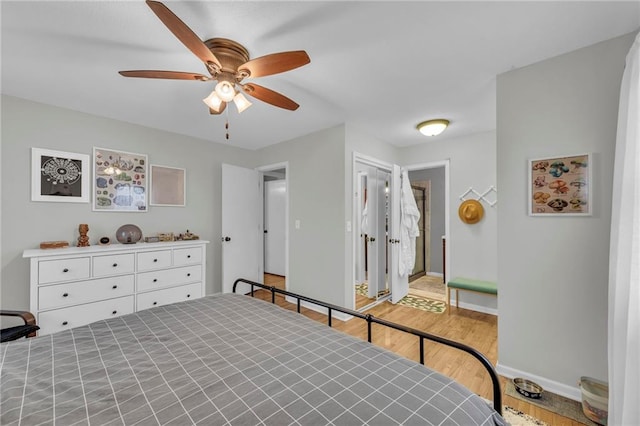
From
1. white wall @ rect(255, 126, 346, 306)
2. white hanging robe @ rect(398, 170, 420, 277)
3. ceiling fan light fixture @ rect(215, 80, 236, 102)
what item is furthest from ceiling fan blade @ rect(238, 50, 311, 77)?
white hanging robe @ rect(398, 170, 420, 277)

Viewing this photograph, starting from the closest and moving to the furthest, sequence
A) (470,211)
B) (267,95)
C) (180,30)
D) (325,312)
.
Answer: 1. (180,30)
2. (267,95)
3. (325,312)
4. (470,211)

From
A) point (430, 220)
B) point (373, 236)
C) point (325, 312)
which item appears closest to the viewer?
point (325, 312)

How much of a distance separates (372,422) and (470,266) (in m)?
3.37

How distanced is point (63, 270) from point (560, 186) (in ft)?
13.6

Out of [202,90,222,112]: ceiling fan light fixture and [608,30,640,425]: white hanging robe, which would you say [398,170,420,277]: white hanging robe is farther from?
[202,90,222,112]: ceiling fan light fixture

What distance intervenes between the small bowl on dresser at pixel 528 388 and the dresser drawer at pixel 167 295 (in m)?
3.28

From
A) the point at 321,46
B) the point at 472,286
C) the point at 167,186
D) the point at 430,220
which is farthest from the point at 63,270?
the point at 430,220

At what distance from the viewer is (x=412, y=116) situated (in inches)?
114

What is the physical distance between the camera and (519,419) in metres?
1.61

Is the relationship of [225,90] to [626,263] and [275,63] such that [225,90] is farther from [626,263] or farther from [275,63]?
[626,263]

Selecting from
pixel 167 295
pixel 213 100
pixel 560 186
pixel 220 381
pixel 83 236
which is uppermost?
pixel 213 100

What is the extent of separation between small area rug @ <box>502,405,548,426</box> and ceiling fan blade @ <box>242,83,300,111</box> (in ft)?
8.48

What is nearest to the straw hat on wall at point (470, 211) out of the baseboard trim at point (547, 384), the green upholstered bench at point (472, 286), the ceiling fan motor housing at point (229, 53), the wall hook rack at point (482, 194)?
the wall hook rack at point (482, 194)

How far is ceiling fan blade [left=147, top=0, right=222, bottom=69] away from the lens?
107cm
